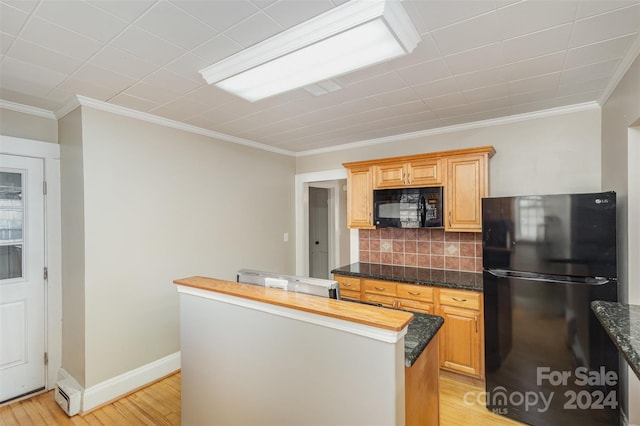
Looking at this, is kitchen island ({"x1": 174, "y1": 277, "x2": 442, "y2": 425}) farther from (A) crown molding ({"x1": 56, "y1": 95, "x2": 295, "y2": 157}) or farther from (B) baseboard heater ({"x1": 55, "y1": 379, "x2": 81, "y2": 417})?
(A) crown molding ({"x1": 56, "y1": 95, "x2": 295, "y2": 157})

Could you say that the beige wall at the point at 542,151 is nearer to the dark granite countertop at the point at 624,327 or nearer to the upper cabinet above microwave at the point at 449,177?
the upper cabinet above microwave at the point at 449,177

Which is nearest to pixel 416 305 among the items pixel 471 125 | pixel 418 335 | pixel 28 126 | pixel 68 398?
pixel 418 335

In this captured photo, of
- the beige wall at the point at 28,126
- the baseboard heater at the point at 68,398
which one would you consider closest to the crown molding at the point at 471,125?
the beige wall at the point at 28,126

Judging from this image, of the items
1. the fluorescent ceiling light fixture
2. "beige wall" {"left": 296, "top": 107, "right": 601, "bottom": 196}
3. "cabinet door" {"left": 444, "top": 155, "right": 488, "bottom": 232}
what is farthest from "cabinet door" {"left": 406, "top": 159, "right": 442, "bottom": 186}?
the fluorescent ceiling light fixture

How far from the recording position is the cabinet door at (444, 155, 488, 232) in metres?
2.86

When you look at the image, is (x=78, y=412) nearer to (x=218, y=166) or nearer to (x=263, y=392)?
(x=263, y=392)

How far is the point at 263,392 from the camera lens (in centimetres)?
164

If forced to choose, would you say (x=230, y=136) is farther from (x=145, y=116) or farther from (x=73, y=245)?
(x=73, y=245)

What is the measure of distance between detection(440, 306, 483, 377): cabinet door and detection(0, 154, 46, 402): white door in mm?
3653

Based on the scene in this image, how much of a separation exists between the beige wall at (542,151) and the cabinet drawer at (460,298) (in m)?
1.09

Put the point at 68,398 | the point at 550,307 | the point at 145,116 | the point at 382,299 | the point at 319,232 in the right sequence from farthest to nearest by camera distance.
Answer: the point at 319,232
the point at 382,299
the point at 145,116
the point at 68,398
the point at 550,307

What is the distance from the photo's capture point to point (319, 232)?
18.5 feet

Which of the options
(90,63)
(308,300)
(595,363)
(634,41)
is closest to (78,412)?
(308,300)

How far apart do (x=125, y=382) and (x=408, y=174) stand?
3302 mm
